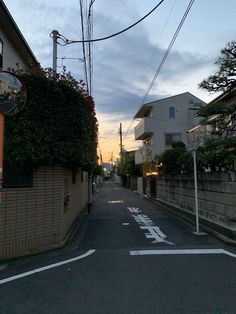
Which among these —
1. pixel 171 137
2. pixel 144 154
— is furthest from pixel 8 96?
pixel 171 137

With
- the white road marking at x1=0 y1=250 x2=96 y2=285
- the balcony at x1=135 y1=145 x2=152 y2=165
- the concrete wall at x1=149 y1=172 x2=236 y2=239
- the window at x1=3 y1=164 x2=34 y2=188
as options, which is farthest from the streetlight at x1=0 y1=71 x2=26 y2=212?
the balcony at x1=135 y1=145 x2=152 y2=165

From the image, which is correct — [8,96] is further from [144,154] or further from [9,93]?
[144,154]

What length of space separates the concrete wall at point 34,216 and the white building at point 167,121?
102 feet

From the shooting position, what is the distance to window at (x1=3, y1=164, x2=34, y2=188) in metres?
8.50

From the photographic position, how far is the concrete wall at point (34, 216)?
826cm

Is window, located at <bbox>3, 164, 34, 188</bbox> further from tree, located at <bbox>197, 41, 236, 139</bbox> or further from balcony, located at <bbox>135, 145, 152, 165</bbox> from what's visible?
balcony, located at <bbox>135, 145, 152, 165</bbox>

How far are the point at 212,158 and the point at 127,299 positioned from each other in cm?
839

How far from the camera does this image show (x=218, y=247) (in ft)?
32.2

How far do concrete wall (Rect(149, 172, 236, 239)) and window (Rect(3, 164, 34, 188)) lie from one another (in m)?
5.80

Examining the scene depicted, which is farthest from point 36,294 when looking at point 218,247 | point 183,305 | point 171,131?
point 171,131

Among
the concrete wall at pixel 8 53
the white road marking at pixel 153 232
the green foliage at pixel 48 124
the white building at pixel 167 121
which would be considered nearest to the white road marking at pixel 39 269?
the green foliage at pixel 48 124

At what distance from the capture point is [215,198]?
1271cm

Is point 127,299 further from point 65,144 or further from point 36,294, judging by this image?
point 65,144

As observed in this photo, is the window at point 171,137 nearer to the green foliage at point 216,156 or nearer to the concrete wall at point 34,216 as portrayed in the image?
the green foliage at point 216,156
